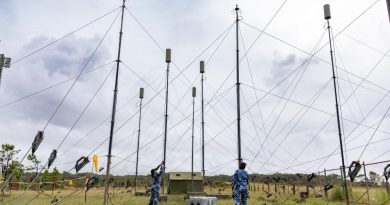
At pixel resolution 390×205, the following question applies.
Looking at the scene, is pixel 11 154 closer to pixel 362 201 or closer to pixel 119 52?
Answer: pixel 119 52

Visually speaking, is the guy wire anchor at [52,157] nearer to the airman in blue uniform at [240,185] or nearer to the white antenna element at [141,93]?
the airman in blue uniform at [240,185]

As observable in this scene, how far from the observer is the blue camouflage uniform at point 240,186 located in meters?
17.5

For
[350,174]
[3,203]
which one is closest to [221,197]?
[350,174]

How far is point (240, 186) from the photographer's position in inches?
690

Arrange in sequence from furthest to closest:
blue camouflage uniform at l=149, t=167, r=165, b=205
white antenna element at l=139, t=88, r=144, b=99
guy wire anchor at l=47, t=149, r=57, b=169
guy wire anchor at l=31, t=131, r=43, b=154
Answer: white antenna element at l=139, t=88, r=144, b=99
blue camouflage uniform at l=149, t=167, r=165, b=205
guy wire anchor at l=47, t=149, r=57, b=169
guy wire anchor at l=31, t=131, r=43, b=154

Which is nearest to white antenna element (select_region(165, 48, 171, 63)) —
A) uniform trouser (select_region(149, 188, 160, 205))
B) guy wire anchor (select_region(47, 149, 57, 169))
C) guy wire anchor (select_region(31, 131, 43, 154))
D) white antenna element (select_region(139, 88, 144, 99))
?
uniform trouser (select_region(149, 188, 160, 205))

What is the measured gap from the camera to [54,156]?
61.1 feet

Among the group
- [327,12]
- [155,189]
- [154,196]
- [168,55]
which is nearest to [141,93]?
[168,55]

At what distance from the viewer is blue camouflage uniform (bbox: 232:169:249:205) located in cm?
1750

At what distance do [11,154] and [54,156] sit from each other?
4677 cm

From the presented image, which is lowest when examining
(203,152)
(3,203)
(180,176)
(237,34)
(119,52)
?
(3,203)

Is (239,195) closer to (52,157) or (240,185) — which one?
(240,185)

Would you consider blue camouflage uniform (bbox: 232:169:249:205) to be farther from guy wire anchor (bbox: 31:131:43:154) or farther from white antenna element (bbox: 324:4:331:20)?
white antenna element (bbox: 324:4:331:20)

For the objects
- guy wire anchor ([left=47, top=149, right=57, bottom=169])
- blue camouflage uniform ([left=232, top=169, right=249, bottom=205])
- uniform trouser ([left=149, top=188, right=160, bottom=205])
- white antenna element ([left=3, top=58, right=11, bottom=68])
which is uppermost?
white antenna element ([left=3, top=58, right=11, bottom=68])
